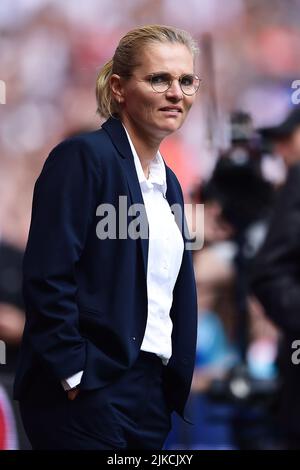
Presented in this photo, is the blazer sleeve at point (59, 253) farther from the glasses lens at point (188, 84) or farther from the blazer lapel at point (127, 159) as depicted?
the glasses lens at point (188, 84)

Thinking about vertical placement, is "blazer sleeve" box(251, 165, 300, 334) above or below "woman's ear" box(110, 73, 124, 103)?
below

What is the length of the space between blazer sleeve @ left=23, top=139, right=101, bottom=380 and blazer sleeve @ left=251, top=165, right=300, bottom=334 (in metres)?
1.51

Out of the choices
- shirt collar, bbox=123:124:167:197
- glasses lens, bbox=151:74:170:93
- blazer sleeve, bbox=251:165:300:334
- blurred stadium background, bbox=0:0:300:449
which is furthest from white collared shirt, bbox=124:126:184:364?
blurred stadium background, bbox=0:0:300:449

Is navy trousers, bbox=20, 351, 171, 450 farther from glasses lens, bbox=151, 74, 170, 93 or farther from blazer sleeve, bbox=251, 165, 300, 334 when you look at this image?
blazer sleeve, bbox=251, 165, 300, 334

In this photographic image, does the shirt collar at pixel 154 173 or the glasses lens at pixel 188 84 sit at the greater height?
the glasses lens at pixel 188 84

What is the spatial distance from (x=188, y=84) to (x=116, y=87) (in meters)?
0.16

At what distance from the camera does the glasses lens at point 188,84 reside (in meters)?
2.49

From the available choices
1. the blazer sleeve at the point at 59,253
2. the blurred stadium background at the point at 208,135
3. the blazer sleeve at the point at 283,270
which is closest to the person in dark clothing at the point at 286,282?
the blazer sleeve at the point at 283,270

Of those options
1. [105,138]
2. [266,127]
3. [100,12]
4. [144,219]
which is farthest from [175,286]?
[100,12]

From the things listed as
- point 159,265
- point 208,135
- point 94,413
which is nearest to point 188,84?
point 159,265

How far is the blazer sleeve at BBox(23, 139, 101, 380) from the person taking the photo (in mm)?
2367

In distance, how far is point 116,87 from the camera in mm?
2541

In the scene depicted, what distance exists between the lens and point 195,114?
6180mm

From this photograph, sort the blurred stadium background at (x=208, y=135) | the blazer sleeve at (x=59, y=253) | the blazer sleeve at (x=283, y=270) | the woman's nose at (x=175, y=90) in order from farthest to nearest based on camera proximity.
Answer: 1. the blurred stadium background at (x=208, y=135)
2. the blazer sleeve at (x=283, y=270)
3. the woman's nose at (x=175, y=90)
4. the blazer sleeve at (x=59, y=253)
